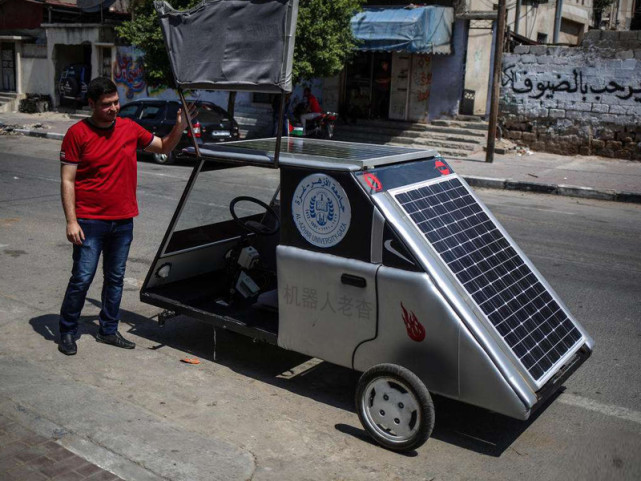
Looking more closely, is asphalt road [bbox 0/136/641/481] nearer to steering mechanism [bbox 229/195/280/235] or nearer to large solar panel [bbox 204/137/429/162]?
steering mechanism [bbox 229/195/280/235]

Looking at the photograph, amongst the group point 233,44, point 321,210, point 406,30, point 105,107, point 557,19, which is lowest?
point 321,210

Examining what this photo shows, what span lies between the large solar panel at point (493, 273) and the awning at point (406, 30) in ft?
49.4

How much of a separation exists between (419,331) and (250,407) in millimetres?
1281

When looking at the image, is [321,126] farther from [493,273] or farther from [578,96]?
[493,273]

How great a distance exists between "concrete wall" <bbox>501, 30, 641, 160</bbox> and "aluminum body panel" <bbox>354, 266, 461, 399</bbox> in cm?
1546

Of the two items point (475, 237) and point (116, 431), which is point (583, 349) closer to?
point (475, 237)

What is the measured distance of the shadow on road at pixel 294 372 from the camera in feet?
14.0

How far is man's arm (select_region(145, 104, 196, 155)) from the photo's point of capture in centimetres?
498

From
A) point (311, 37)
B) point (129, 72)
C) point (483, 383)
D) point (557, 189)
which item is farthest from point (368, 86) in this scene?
point (483, 383)

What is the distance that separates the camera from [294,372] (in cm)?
511

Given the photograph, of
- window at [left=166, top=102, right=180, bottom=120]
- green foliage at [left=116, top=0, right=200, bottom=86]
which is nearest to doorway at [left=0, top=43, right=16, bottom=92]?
green foliage at [left=116, top=0, right=200, bottom=86]

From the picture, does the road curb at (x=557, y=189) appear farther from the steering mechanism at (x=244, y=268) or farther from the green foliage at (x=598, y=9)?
A: the green foliage at (x=598, y=9)

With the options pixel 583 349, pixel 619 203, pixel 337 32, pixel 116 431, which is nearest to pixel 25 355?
pixel 116 431

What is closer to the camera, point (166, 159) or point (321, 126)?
point (166, 159)
